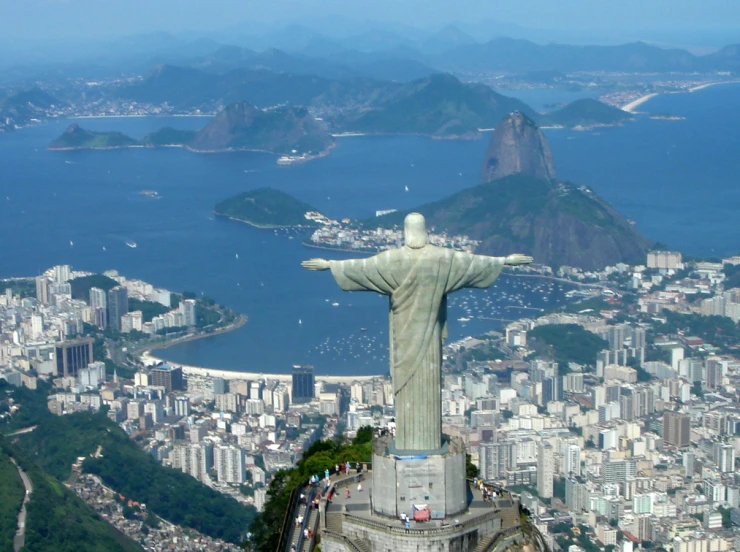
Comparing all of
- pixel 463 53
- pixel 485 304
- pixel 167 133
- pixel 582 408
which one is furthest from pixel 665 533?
pixel 463 53

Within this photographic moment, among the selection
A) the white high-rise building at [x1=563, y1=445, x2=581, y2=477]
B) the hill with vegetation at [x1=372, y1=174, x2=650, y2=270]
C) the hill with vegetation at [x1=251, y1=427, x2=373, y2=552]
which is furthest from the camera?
the hill with vegetation at [x1=372, y1=174, x2=650, y2=270]

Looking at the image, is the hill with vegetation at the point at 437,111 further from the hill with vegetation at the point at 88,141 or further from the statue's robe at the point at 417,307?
the statue's robe at the point at 417,307

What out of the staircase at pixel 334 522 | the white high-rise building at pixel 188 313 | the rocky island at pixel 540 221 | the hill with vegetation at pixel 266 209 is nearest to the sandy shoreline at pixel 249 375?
the white high-rise building at pixel 188 313

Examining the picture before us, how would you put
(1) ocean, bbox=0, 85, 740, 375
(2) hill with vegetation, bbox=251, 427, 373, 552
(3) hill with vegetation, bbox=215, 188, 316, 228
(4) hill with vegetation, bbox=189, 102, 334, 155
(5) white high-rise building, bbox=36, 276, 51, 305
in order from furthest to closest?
1. (4) hill with vegetation, bbox=189, 102, 334, 155
2. (3) hill with vegetation, bbox=215, 188, 316, 228
3. (5) white high-rise building, bbox=36, 276, 51, 305
4. (1) ocean, bbox=0, 85, 740, 375
5. (2) hill with vegetation, bbox=251, 427, 373, 552

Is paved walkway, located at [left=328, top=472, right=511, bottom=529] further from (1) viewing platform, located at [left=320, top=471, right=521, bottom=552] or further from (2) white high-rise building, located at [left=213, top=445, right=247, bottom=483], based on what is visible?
(2) white high-rise building, located at [left=213, top=445, right=247, bottom=483]

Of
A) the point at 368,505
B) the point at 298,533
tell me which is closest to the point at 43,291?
the point at 298,533

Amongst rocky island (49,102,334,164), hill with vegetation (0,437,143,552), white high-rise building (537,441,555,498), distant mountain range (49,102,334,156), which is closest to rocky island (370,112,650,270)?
white high-rise building (537,441,555,498)

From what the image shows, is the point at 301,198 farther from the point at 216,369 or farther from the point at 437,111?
the point at 437,111
